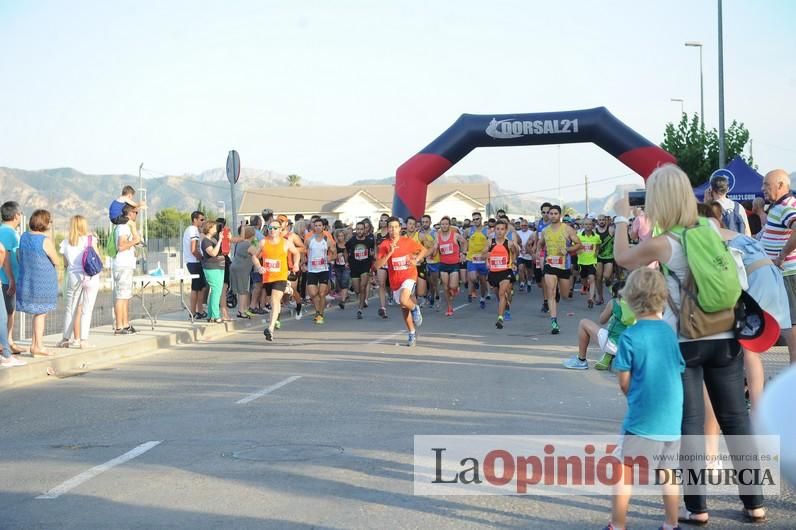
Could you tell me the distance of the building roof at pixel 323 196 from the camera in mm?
106250

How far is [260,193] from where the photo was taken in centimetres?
11356

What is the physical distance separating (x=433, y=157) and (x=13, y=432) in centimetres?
2022

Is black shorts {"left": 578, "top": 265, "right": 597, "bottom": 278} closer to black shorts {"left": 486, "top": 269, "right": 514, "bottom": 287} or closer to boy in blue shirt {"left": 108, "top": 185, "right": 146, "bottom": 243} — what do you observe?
black shorts {"left": 486, "top": 269, "right": 514, "bottom": 287}

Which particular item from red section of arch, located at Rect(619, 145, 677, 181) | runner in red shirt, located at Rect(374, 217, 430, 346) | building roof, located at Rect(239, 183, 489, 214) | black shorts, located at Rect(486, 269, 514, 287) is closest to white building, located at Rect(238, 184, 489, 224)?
building roof, located at Rect(239, 183, 489, 214)

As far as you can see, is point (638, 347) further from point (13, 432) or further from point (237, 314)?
point (237, 314)

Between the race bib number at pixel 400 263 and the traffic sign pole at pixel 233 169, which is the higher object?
the traffic sign pole at pixel 233 169

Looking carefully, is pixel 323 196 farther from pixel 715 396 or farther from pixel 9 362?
pixel 715 396

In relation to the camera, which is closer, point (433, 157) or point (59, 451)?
point (59, 451)

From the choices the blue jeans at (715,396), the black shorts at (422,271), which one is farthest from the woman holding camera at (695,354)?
the black shorts at (422,271)

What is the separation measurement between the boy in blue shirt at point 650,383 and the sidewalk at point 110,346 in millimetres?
8116

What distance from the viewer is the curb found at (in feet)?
37.6

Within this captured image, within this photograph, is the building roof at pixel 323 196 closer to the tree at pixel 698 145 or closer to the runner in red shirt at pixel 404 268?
the tree at pixel 698 145

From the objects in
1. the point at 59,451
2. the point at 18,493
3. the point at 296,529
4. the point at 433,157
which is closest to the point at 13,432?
the point at 59,451

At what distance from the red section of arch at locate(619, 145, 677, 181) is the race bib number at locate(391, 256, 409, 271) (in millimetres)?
12528
